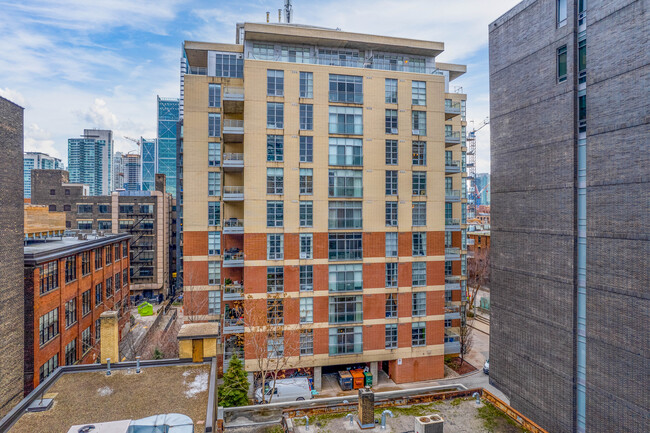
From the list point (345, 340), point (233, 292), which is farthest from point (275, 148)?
point (345, 340)

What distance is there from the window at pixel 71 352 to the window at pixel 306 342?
60.8 feet

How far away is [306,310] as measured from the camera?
27359mm

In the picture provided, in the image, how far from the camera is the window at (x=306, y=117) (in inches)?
1082

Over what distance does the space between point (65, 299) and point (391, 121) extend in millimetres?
29915

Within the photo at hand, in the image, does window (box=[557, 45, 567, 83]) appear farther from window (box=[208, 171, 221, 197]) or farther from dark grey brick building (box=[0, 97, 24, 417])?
dark grey brick building (box=[0, 97, 24, 417])

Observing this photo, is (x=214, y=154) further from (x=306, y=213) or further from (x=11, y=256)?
(x=11, y=256)

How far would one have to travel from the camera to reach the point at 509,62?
22.4 metres

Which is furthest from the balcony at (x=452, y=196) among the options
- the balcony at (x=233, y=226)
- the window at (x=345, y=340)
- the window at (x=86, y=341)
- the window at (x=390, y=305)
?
the window at (x=86, y=341)

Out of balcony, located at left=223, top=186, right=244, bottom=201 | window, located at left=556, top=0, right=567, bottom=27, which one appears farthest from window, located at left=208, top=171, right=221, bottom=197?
window, located at left=556, top=0, right=567, bottom=27

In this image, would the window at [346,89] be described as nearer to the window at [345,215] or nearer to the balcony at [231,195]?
the window at [345,215]

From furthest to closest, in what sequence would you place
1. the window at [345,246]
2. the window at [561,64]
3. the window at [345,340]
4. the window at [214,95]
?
1. the window at [214,95]
2. the window at [345,246]
3. the window at [345,340]
4. the window at [561,64]

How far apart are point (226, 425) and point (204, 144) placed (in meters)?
23.8

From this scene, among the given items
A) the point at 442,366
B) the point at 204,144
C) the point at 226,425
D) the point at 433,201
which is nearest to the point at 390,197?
the point at 433,201

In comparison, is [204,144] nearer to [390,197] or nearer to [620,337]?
[390,197]
